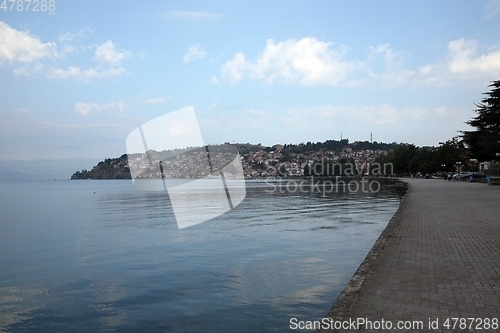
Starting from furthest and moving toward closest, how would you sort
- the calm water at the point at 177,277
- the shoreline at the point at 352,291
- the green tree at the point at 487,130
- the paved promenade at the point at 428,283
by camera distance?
the green tree at the point at 487,130 < the calm water at the point at 177,277 < the shoreline at the point at 352,291 < the paved promenade at the point at 428,283

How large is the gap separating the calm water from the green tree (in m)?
35.5

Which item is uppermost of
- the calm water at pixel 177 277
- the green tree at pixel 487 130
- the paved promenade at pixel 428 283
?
the green tree at pixel 487 130

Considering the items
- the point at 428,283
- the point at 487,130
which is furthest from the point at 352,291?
the point at 487,130

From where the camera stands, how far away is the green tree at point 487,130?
Answer: 48.0m

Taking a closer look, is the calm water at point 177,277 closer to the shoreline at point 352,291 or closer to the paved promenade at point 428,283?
the shoreline at point 352,291

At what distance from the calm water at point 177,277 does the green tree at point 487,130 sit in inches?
1397

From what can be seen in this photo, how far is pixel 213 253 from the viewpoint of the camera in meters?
13.4

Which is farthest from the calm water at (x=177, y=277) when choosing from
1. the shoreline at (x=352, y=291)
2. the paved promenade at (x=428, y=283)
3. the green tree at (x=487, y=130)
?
the green tree at (x=487, y=130)

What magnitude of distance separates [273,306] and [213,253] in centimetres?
576

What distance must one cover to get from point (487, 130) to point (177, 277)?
4819 cm

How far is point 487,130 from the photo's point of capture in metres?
49.6

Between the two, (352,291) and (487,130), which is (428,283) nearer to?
(352,291)

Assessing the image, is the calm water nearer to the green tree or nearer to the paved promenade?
the paved promenade

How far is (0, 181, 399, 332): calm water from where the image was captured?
748 centimetres
